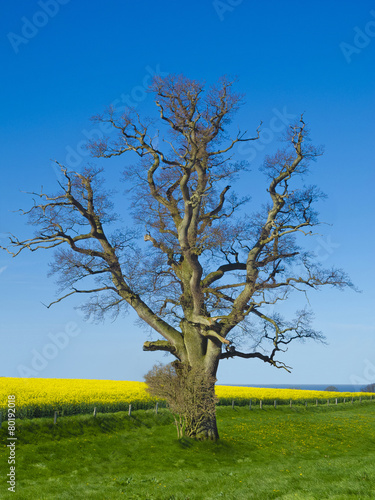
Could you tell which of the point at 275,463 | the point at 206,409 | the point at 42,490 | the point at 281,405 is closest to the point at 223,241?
the point at 206,409

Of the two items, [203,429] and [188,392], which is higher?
[188,392]

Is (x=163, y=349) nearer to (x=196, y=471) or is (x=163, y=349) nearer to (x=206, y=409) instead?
(x=206, y=409)

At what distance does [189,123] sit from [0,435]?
16592mm

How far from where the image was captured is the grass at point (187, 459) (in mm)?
12508

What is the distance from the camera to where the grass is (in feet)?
41.0

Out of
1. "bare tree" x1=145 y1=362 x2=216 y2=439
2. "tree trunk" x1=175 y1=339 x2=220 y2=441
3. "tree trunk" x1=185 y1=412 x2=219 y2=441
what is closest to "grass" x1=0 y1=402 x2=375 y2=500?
"tree trunk" x1=185 y1=412 x2=219 y2=441

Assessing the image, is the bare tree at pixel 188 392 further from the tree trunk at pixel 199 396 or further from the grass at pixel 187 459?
the grass at pixel 187 459

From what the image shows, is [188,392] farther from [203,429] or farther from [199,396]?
[203,429]

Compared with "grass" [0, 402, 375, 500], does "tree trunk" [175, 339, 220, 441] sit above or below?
above

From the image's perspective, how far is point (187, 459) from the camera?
18.8 m

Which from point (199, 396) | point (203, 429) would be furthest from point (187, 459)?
point (199, 396)

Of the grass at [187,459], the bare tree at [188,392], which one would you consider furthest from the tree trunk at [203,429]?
the grass at [187,459]

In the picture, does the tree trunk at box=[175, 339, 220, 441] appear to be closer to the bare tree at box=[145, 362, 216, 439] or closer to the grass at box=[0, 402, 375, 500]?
the bare tree at box=[145, 362, 216, 439]

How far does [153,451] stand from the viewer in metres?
19.9
